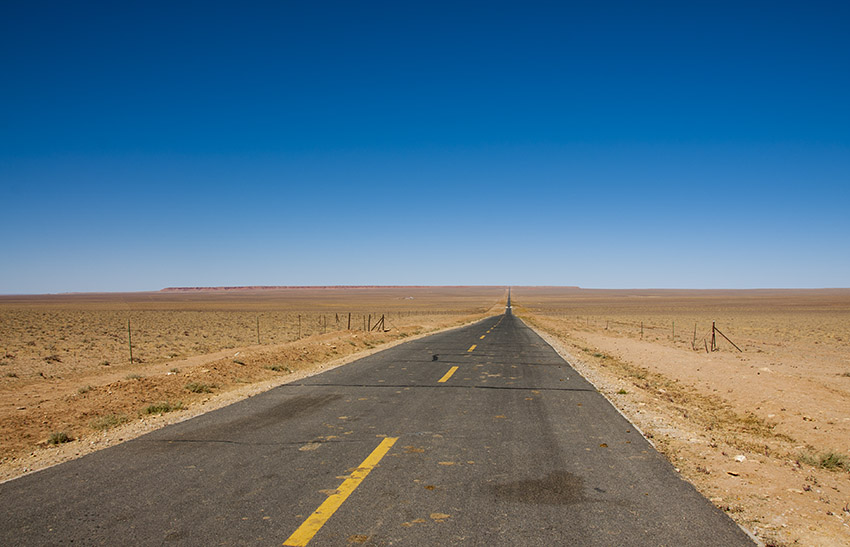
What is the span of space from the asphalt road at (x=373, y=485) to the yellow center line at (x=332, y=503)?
0.07 ft

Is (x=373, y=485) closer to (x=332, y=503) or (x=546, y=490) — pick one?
(x=332, y=503)

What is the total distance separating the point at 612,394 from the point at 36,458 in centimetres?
1019

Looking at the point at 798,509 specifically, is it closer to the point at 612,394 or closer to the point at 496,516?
the point at 496,516

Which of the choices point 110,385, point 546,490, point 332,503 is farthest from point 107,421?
point 546,490

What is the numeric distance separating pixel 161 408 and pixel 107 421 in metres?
1.04

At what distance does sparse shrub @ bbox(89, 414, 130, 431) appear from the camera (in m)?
7.54

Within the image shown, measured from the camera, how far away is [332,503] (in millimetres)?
4320

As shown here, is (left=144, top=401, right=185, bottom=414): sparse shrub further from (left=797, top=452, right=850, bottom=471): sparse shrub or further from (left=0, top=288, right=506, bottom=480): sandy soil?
(left=797, top=452, right=850, bottom=471): sparse shrub

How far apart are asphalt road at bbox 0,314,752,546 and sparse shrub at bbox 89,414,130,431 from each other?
1362 millimetres

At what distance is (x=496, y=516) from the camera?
4.14 metres

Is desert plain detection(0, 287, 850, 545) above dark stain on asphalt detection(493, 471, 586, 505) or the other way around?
the other way around

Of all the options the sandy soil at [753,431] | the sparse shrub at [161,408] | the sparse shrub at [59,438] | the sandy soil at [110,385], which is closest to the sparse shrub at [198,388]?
the sandy soil at [110,385]

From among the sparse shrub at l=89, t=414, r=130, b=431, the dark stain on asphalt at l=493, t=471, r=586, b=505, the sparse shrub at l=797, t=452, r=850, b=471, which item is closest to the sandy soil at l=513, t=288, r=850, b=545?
the sparse shrub at l=797, t=452, r=850, b=471

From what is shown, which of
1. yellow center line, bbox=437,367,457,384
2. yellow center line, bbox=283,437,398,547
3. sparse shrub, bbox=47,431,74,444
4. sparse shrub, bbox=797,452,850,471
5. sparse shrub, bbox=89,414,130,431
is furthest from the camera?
yellow center line, bbox=437,367,457,384
